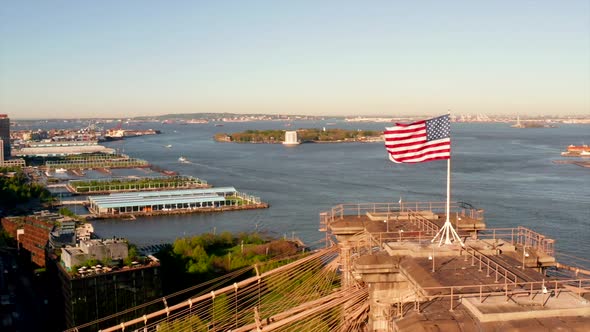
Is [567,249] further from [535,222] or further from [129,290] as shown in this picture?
[129,290]

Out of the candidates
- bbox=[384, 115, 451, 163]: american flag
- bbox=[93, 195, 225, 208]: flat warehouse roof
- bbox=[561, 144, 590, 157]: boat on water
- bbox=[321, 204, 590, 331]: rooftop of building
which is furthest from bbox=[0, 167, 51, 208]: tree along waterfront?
bbox=[561, 144, 590, 157]: boat on water

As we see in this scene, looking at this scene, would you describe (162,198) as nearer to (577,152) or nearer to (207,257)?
(207,257)

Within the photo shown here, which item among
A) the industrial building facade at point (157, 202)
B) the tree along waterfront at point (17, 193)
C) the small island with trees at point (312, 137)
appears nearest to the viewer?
the industrial building facade at point (157, 202)

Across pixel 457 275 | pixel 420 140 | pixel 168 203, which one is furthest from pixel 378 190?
pixel 457 275

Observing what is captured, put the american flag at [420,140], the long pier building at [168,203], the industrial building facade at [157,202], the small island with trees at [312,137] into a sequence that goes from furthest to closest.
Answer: the small island with trees at [312,137] → the industrial building facade at [157,202] → the long pier building at [168,203] → the american flag at [420,140]

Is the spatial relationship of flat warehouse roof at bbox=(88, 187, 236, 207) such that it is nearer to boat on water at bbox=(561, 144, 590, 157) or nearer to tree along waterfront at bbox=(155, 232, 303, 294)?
tree along waterfront at bbox=(155, 232, 303, 294)

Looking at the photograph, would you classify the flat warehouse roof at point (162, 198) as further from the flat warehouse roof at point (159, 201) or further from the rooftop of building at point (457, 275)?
the rooftop of building at point (457, 275)

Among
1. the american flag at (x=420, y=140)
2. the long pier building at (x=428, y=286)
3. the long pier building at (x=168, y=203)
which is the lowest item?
the long pier building at (x=168, y=203)

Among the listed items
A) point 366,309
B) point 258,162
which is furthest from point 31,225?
point 258,162

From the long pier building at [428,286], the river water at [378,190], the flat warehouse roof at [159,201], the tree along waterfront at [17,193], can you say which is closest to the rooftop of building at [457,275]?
the long pier building at [428,286]
